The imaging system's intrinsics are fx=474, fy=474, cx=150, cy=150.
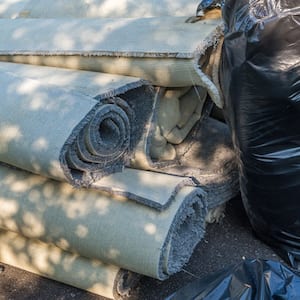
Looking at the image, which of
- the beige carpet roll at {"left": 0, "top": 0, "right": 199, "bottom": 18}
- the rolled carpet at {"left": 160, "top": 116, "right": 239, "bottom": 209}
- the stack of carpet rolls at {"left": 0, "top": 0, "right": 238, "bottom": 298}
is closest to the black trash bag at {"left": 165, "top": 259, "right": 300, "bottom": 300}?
the stack of carpet rolls at {"left": 0, "top": 0, "right": 238, "bottom": 298}

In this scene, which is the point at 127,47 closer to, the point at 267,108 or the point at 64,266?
the point at 267,108

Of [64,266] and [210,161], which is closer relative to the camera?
[64,266]

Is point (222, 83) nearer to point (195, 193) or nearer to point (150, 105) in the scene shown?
point (150, 105)

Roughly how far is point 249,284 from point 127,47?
0.77 m

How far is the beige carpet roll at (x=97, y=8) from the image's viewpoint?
1.81 meters

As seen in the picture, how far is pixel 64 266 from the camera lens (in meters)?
1.41

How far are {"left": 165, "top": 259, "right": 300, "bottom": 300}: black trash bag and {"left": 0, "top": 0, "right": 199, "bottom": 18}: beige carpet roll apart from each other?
98cm

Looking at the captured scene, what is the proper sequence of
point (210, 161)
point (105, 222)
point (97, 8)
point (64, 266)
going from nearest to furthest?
point (105, 222)
point (64, 266)
point (210, 161)
point (97, 8)

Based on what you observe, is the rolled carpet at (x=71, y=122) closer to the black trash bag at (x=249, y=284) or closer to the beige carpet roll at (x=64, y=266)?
the beige carpet roll at (x=64, y=266)

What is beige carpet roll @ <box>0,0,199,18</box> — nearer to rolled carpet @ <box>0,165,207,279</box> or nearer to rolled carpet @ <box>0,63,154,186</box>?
rolled carpet @ <box>0,63,154,186</box>

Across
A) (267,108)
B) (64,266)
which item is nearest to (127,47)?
(267,108)

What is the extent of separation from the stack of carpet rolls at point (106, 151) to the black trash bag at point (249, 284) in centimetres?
13

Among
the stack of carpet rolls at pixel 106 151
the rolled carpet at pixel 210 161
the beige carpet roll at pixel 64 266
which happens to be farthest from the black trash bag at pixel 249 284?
the rolled carpet at pixel 210 161

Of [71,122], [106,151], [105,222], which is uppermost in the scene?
[71,122]
